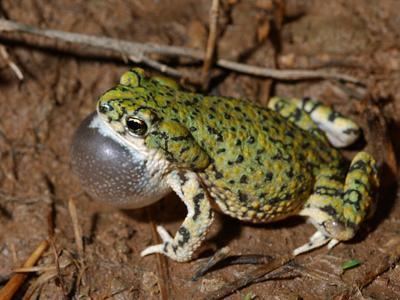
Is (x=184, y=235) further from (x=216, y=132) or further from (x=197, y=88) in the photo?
(x=197, y=88)

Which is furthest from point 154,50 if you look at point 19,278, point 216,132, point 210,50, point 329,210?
point 19,278

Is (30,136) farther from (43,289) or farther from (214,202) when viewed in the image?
(214,202)

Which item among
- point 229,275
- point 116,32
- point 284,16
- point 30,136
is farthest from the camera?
point 284,16

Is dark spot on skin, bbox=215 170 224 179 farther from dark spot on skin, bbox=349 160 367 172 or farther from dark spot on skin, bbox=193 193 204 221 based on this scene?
dark spot on skin, bbox=349 160 367 172

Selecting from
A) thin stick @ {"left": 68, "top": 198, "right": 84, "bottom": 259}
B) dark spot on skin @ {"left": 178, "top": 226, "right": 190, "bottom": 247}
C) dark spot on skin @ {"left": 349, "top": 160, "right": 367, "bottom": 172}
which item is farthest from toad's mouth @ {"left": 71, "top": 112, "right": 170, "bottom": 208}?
dark spot on skin @ {"left": 349, "top": 160, "right": 367, "bottom": 172}

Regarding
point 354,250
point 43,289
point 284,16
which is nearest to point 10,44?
point 43,289

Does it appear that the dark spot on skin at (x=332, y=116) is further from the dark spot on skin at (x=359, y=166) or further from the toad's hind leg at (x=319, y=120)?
the dark spot on skin at (x=359, y=166)
